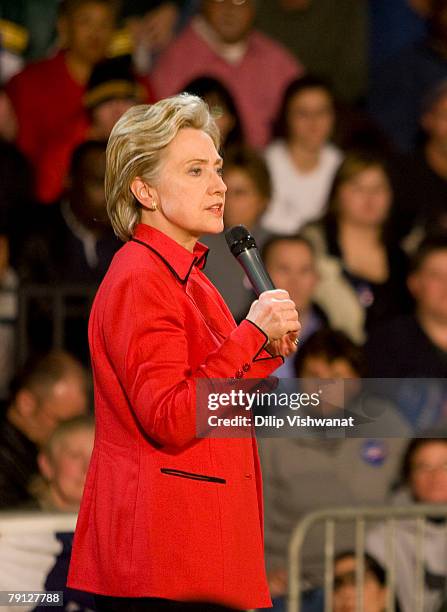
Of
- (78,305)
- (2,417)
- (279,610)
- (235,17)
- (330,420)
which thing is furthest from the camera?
(235,17)

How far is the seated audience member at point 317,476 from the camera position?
3496 mm

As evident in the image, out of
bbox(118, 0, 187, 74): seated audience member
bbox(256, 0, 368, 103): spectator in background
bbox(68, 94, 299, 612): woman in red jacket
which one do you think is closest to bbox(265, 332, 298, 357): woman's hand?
bbox(68, 94, 299, 612): woman in red jacket

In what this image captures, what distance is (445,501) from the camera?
365 centimetres

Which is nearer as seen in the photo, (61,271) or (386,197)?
(61,271)

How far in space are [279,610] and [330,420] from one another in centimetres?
173

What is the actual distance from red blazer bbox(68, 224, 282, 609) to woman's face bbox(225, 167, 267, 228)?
2179mm

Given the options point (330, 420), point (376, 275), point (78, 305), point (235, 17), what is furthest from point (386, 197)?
point (330, 420)

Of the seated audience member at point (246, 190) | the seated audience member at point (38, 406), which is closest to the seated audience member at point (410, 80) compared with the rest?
the seated audience member at point (246, 190)

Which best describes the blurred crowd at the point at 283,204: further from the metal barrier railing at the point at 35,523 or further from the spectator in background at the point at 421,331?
the metal barrier railing at the point at 35,523

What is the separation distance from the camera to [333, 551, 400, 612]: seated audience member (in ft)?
11.5

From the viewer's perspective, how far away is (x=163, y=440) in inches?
65.7

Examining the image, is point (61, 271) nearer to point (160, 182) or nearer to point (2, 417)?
point (2, 417)

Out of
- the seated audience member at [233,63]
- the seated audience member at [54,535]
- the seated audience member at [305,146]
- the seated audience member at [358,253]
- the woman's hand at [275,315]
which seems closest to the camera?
the woman's hand at [275,315]

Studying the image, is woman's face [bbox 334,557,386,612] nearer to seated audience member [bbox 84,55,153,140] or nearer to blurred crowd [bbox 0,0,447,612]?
blurred crowd [bbox 0,0,447,612]
